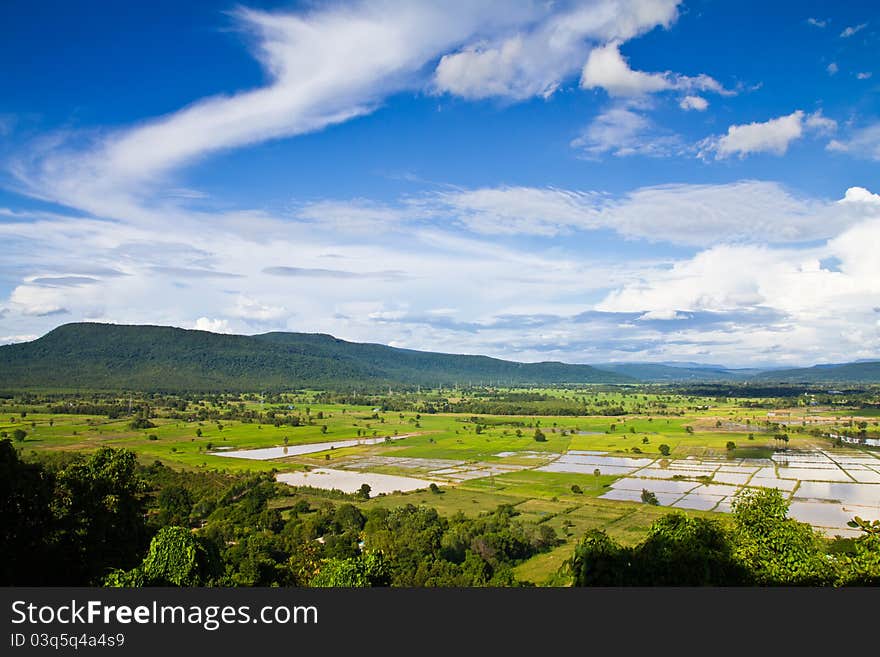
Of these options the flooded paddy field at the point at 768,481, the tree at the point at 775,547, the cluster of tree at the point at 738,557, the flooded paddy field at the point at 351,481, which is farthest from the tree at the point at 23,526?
the flooded paddy field at the point at 768,481

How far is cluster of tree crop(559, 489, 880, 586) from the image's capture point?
14.7 meters

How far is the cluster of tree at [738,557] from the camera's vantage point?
1466cm

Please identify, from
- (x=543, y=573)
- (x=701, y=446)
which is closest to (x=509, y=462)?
(x=701, y=446)

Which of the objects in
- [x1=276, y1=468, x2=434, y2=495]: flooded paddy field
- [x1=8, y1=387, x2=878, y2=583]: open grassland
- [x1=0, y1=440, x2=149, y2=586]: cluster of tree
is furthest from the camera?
[x1=276, y1=468, x2=434, y2=495]: flooded paddy field

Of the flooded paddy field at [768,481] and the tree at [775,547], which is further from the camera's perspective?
the flooded paddy field at [768,481]

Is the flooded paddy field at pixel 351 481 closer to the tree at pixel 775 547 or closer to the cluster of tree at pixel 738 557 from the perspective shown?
the cluster of tree at pixel 738 557

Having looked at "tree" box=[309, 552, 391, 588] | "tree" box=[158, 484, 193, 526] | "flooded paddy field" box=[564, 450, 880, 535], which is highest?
"tree" box=[309, 552, 391, 588]

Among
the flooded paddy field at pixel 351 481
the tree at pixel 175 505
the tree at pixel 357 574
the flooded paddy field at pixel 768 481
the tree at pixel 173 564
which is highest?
the tree at pixel 173 564

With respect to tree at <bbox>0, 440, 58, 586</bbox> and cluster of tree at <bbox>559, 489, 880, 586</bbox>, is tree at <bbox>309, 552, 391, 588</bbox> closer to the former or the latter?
cluster of tree at <bbox>559, 489, 880, 586</bbox>

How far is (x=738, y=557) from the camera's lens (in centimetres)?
1548

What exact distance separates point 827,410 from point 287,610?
437 feet

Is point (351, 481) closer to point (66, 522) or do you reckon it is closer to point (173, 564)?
point (66, 522)

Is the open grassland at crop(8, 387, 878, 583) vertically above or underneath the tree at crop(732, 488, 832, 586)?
underneath

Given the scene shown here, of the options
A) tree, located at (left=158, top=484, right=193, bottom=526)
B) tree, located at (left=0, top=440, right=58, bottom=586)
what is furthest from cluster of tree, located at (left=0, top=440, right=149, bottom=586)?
tree, located at (left=158, top=484, right=193, bottom=526)
